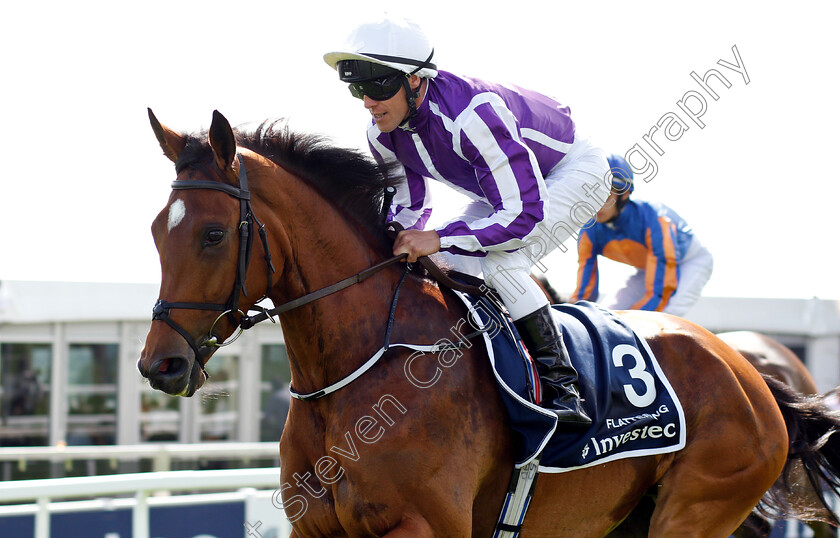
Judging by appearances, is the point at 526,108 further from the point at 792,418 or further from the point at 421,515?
the point at 792,418

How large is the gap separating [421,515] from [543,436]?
0.48 m

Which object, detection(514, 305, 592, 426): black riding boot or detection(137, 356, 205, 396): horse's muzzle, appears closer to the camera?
detection(137, 356, 205, 396): horse's muzzle

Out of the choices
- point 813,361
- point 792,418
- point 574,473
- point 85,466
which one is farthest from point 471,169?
point 813,361

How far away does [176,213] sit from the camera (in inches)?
96.5

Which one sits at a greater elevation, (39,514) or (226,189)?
(226,189)

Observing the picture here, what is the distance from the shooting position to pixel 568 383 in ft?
9.42

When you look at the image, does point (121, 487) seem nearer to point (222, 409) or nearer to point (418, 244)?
point (418, 244)

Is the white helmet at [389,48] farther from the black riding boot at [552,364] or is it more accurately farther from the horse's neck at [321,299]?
the black riding boot at [552,364]

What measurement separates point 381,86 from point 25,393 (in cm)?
637

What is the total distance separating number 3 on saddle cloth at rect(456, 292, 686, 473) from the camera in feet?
9.07

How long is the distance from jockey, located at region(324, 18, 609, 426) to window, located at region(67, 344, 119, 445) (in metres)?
5.92

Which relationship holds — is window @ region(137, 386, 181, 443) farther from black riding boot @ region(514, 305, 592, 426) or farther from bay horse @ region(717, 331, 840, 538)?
black riding boot @ region(514, 305, 592, 426)

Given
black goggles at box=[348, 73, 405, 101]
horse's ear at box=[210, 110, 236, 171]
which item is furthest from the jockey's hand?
horse's ear at box=[210, 110, 236, 171]

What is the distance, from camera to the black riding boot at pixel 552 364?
2842 millimetres
